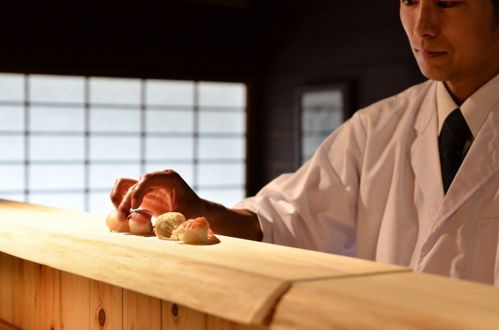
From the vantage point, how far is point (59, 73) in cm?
762

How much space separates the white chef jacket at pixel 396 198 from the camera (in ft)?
6.55

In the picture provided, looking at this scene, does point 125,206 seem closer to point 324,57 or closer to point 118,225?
point 118,225

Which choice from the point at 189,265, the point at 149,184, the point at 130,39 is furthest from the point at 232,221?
the point at 130,39

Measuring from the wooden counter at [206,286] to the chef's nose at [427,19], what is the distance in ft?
2.82

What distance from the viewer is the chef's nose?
6.30 feet

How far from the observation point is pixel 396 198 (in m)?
2.22

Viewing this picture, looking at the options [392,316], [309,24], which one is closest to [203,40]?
[309,24]

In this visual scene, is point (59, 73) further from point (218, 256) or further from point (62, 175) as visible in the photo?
point (218, 256)

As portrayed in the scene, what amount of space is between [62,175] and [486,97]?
655cm

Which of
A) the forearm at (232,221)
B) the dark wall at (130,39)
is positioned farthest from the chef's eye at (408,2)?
the dark wall at (130,39)

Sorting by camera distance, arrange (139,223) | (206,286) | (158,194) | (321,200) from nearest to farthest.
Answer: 1. (206,286)
2. (139,223)
3. (158,194)
4. (321,200)

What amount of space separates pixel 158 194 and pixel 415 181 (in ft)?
2.58

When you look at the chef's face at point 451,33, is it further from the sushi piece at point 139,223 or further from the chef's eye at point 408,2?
the sushi piece at point 139,223

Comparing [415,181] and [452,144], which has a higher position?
[452,144]
